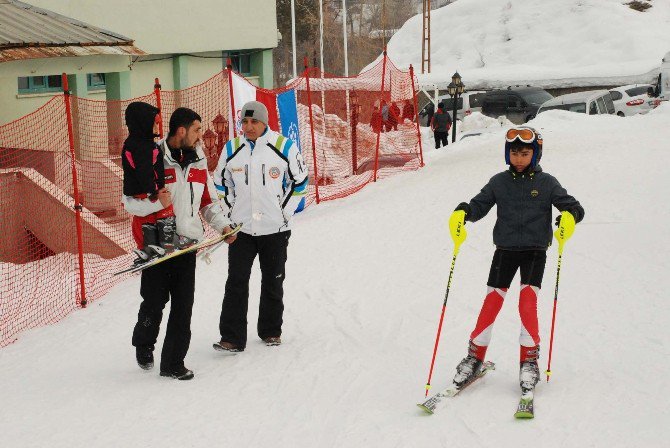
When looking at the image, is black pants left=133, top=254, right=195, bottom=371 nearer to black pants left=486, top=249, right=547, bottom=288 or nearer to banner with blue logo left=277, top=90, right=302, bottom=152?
black pants left=486, top=249, right=547, bottom=288

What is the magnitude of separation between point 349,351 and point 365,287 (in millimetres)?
2073

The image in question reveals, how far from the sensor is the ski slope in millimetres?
5371

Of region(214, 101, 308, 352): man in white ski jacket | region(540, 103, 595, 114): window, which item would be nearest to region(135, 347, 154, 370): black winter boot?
region(214, 101, 308, 352): man in white ski jacket

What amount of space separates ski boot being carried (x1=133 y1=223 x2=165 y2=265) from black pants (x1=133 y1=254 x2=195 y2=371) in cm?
15

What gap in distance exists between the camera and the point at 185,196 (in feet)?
21.1

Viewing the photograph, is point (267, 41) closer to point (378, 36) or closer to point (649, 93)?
point (649, 93)

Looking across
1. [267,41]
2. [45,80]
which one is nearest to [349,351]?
[45,80]

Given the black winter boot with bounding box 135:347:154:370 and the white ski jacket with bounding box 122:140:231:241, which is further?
the black winter boot with bounding box 135:347:154:370

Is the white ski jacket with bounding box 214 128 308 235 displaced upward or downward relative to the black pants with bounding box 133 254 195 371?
upward

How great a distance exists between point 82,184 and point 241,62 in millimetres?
17271

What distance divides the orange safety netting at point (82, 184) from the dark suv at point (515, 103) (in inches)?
462

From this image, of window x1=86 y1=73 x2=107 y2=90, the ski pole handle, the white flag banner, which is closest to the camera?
the ski pole handle

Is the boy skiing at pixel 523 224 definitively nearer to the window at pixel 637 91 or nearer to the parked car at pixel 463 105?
the window at pixel 637 91

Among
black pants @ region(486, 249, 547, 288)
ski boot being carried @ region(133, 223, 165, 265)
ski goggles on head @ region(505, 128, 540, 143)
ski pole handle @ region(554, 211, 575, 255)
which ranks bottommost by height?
black pants @ region(486, 249, 547, 288)
